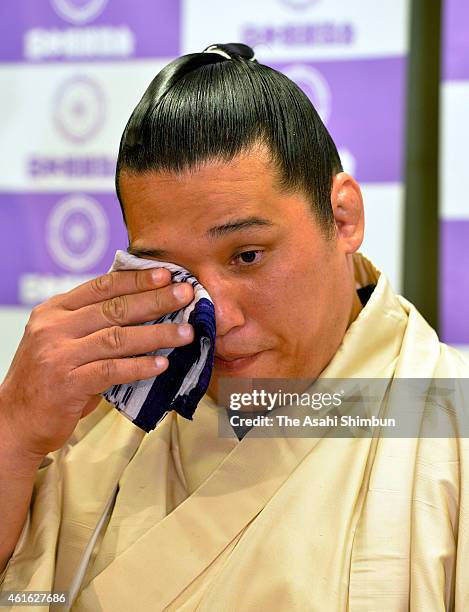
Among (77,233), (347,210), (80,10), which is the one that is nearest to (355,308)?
(347,210)

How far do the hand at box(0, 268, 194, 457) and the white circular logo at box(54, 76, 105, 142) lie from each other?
58.7 inches

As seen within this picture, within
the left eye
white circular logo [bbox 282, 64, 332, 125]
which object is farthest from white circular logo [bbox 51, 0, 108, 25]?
the left eye

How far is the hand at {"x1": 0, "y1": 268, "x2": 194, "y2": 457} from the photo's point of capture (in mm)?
1149

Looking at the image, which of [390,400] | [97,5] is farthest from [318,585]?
[97,5]

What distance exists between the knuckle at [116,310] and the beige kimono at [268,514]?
227mm

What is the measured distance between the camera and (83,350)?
1168mm

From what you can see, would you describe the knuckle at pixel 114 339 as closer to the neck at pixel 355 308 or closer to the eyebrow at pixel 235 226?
the eyebrow at pixel 235 226

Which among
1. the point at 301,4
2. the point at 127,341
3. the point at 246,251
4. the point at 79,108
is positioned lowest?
the point at 127,341

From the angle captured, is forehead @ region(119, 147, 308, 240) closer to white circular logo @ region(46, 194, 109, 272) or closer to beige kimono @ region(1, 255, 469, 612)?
beige kimono @ region(1, 255, 469, 612)

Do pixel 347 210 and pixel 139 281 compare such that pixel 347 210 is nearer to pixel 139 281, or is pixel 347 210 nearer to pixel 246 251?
pixel 246 251

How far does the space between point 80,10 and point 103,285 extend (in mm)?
1637

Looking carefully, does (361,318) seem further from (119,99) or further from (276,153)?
(119,99)

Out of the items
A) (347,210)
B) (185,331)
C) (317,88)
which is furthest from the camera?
(317,88)

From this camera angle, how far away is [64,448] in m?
1.38
